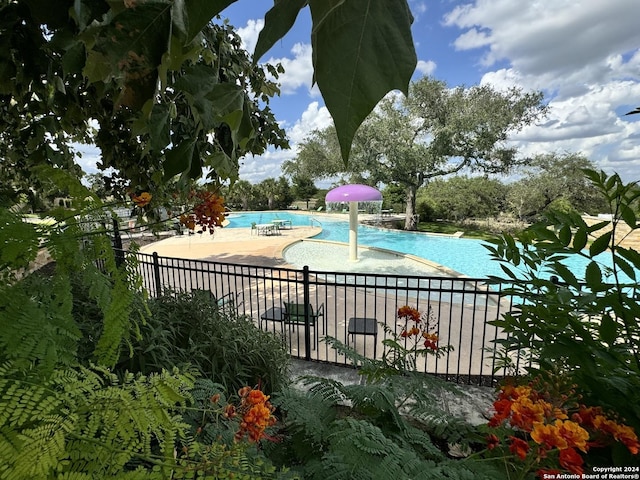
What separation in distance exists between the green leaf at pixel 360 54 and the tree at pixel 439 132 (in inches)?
726

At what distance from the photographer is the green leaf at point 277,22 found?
24cm

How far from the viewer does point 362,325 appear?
5.03 meters

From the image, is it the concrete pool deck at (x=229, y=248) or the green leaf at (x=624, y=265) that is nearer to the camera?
the green leaf at (x=624, y=265)

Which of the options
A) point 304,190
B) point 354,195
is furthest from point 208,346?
point 304,190

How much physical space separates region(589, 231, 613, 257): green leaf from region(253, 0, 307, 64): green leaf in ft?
4.36

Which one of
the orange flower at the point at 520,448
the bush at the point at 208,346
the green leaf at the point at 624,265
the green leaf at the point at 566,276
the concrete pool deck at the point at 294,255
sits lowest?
the concrete pool deck at the point at 294,255

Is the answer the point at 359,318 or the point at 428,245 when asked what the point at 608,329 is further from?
the point at 428,245

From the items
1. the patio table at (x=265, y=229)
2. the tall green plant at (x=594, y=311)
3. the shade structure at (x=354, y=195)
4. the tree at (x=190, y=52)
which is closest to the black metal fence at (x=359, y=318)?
the tall green plant at (x=594, y=311)

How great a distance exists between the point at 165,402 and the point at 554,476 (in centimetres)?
123

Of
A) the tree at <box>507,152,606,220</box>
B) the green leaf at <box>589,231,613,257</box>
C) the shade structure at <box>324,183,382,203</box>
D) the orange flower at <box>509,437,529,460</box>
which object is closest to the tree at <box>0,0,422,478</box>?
the orange flower at <box>509,437,529,460</box>

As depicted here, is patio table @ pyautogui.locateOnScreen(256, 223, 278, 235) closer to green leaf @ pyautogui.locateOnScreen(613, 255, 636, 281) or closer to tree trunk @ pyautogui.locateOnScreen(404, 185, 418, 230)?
tree trunk @ pyautogui.locateOnScreen(404, 185, 418, 230)

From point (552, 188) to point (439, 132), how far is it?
945cm

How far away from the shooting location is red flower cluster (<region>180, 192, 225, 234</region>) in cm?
182

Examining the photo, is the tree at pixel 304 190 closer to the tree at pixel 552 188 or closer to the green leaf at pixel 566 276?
the tree at pixel 552 188
